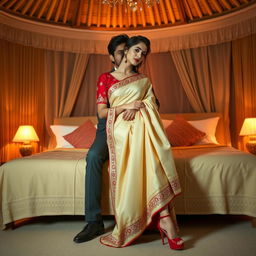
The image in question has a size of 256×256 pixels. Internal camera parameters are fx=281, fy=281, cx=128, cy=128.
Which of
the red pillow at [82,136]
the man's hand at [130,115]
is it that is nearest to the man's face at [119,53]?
the man's hand at [130,115]

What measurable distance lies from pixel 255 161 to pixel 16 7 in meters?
3.79

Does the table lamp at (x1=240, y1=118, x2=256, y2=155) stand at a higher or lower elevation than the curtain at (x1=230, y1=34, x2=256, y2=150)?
lower

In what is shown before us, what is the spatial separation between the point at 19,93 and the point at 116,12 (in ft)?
6.54

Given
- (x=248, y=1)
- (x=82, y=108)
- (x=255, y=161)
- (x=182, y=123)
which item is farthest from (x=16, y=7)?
(x=255, y=161)

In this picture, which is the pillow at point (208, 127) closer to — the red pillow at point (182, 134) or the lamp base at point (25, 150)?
the red pillow at point (182, 134)

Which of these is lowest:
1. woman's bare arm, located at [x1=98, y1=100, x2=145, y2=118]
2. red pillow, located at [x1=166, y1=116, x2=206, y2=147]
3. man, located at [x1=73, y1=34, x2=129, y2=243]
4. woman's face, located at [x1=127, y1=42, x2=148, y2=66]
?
man, located at [x1=73, y1=34, x2=129, y2=243]

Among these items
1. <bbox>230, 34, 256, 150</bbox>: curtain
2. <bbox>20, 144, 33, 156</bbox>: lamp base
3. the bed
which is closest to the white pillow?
<bbox>20, 144, 33, 156</bbox>: lamp base

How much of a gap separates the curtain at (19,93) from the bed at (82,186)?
74.3 inches

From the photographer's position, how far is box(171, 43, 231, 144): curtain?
4.29 metres

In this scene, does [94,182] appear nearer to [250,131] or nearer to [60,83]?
[250,131]

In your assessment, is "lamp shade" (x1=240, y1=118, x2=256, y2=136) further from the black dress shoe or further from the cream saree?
the black dress shoe

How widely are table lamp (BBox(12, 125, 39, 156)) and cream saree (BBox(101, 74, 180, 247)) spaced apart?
213 cm

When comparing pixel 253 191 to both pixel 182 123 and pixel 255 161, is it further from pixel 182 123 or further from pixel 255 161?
pixel 182 123

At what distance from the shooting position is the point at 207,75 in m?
4.35
